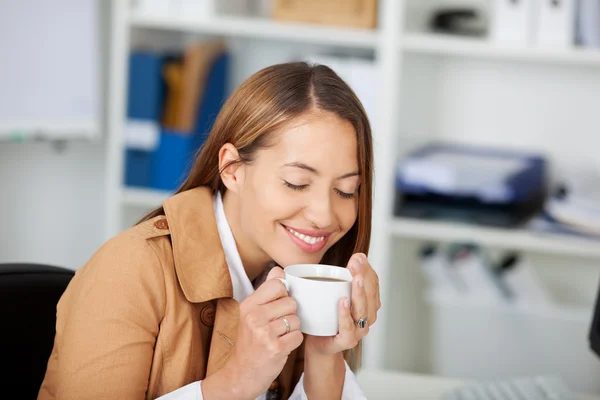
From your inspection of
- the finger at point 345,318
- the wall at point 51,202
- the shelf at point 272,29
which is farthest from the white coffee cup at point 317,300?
the wall at point 51,202

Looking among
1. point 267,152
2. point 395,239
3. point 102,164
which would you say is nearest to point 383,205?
point 395,239

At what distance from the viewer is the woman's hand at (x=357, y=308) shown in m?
1.12

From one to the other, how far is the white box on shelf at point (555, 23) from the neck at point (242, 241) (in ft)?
4.76

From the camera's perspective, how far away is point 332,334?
1123 mm

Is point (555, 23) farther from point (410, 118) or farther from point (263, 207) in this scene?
point (263, 207)

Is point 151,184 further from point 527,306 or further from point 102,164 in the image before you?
point 527,306

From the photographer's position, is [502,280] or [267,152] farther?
[502,280]

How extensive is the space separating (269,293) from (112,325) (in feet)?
0.79

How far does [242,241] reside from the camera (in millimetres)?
1398

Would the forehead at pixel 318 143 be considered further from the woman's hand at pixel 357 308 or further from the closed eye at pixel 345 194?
the woman's hand at pixel 357 308

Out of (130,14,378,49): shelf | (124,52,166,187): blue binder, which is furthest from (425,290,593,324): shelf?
(124,52,166,187): blue binder

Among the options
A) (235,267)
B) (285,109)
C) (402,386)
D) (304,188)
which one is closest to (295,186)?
(304,188)

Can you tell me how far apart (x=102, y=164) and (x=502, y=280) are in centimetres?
151

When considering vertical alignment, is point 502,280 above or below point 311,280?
below
